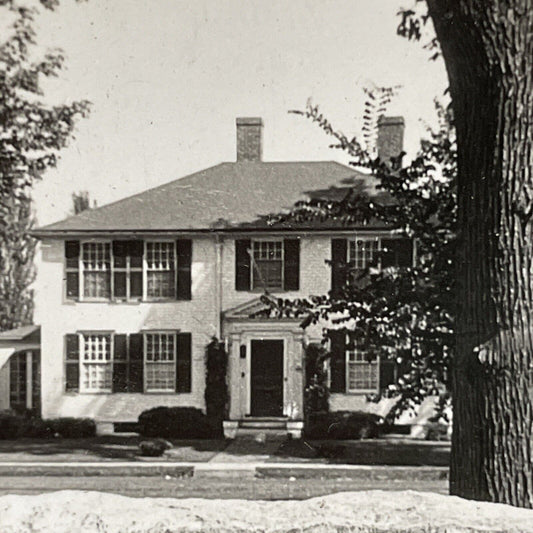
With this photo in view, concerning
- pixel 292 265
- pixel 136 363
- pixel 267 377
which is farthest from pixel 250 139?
pixel 136 363

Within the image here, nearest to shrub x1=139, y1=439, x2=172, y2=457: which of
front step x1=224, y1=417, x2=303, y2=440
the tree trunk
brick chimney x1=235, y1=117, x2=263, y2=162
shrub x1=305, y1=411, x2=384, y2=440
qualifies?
front step x1=224, y1=417, x2=303, y2=440

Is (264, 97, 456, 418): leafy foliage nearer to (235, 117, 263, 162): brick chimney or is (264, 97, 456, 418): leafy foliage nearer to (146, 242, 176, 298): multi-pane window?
(146, 242, 176, 298): multi-pane window

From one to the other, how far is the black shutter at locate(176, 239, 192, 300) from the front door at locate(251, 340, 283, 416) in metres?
2.04

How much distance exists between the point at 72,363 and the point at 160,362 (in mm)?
2115

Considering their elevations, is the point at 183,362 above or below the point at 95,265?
below

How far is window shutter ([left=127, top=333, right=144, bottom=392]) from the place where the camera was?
21.3m

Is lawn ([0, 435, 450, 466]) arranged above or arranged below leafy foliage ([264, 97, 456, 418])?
below

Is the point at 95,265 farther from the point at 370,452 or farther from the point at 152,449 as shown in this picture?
the point at 370,452

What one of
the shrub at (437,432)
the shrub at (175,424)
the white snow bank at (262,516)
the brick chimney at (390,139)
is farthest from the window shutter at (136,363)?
the white snow bank at (262,516)

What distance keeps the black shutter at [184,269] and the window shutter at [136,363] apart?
1.42 meters

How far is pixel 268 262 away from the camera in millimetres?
21141

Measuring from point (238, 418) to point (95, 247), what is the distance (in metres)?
5.35

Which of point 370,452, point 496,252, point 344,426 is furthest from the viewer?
point 344,426

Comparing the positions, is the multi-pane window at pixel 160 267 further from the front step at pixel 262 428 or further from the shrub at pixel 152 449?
the shrub at pixel 152 449
